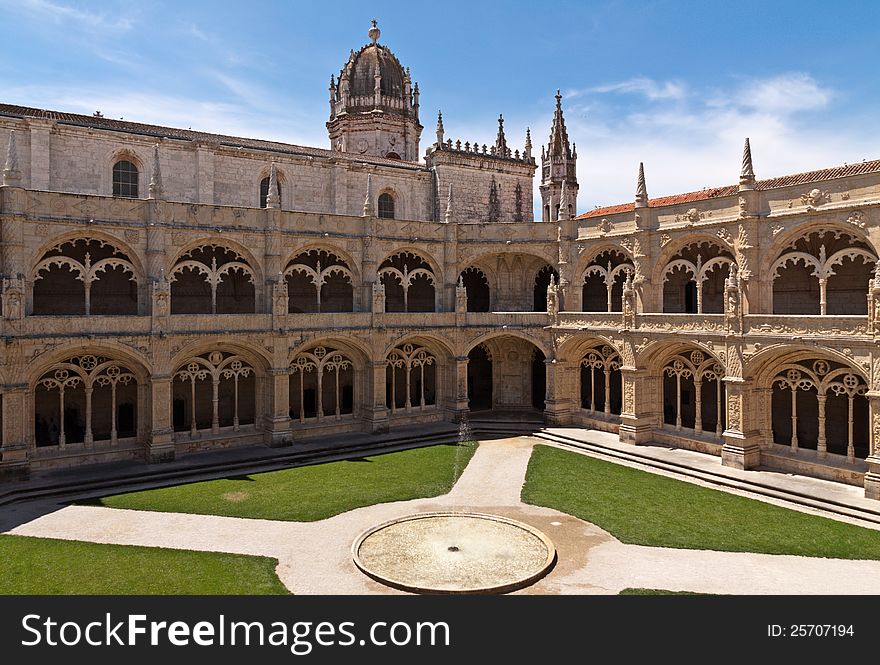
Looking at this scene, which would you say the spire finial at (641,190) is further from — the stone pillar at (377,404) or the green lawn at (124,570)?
the green lawn at (124,570)

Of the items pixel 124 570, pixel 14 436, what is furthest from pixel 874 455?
pixel 14 436

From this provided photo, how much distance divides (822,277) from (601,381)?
41.4 feet

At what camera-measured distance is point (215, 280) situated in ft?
87.5

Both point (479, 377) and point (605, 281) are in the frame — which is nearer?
point (605, 281)

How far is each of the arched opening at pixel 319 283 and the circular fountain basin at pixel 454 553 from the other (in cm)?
1540

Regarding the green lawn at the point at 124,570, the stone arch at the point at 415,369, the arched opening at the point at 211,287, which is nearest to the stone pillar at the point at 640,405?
the stone arch at the point at 415,369

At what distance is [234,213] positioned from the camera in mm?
26781

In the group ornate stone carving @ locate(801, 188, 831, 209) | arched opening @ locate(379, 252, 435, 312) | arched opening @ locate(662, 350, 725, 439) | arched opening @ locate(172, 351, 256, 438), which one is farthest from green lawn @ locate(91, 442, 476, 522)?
ornate stone carving @ locate(801, 188, 831, 209)

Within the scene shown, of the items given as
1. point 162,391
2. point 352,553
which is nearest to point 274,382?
point 162,391

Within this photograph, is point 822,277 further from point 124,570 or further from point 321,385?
point 124,570

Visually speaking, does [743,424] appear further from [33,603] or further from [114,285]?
[114,285]

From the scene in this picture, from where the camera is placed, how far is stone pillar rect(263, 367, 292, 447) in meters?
27.2

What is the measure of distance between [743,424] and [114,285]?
91.6 feet

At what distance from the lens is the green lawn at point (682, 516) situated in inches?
651
